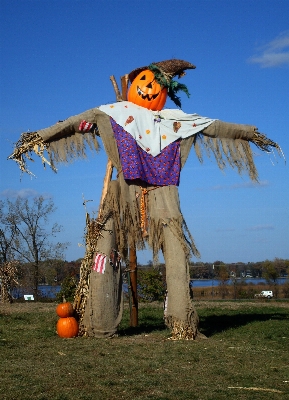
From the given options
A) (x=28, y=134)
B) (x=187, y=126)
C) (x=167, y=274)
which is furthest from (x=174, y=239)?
(x=28, y=134)

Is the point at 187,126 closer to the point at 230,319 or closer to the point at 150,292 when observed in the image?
the point at 230,319

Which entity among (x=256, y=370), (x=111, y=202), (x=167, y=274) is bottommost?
(x=256, y=370)

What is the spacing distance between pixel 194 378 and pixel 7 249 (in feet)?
64.3

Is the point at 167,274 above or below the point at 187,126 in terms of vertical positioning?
below

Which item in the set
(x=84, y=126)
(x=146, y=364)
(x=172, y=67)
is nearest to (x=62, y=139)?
(x=84, y=126)

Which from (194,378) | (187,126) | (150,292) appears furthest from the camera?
(150,292)

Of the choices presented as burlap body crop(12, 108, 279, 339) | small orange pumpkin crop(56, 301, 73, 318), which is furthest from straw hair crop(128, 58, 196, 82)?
small orange pumpkin crop(56, 301, 73, 318)

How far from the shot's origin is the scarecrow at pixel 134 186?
740cm

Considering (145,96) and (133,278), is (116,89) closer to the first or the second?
(145,96)

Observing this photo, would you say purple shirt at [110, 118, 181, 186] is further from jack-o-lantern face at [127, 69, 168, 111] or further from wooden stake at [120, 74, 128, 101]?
wooden stake at [120, 74, 128, 101]

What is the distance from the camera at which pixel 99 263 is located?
742cm

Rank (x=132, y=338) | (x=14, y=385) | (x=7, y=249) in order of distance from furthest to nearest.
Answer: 1. (x=7, y=249)
2. (x=132, y=338)
3. (x=14, y=385)

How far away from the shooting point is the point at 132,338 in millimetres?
7473

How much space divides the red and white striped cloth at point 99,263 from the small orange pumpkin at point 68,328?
28.0 inches
